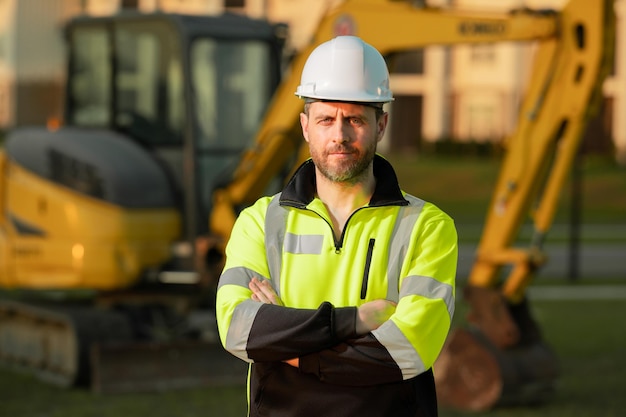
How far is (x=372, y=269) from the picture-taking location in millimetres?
3900

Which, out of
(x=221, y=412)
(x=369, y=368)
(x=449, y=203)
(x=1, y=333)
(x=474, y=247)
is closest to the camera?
(x=369, y=368)

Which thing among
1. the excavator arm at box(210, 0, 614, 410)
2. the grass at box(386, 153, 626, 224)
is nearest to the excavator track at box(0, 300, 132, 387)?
the excavator arm at box(210, 0, 614, 410)

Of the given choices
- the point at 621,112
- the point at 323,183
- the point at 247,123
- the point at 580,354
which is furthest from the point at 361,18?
the point at 621,112

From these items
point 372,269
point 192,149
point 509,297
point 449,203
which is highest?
point 372,269

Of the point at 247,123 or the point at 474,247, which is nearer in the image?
the point at 247,123

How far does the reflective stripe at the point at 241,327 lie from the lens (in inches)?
155

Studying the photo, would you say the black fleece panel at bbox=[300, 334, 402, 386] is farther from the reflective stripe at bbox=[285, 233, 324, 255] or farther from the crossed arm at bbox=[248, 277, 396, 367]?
the reflective stripe at bbox=[285, 233, 324, 255]

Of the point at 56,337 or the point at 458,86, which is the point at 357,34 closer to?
the point at 56,337

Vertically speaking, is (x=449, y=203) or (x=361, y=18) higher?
(x=361, y=18)

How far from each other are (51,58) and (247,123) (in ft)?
11.9

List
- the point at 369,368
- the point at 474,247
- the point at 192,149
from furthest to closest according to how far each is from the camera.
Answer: the point at 474,247 < the point at 192,149 < the point at 369,368

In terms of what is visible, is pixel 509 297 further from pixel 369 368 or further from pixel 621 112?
pixel 621 112

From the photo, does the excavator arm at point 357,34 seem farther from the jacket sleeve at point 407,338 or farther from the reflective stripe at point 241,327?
the reflective stripe at point 241,327

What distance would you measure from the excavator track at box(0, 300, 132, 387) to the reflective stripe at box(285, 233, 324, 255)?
7709mm
